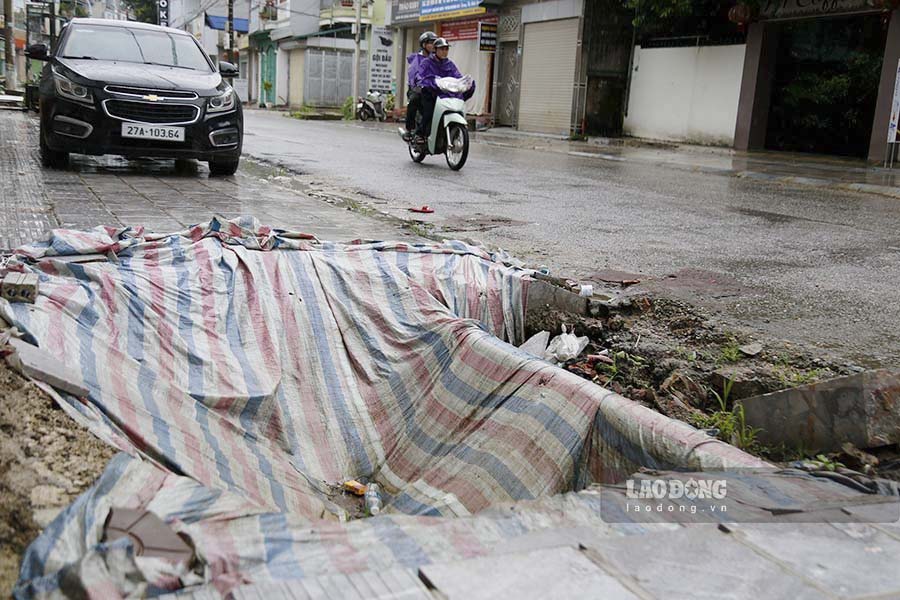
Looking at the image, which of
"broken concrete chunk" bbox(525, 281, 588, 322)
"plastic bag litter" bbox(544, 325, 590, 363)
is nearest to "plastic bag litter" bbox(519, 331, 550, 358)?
"plastic bag litter" bbox(544, 325, 590, 363)

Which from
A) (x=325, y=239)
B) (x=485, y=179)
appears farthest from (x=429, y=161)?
(x=325, y=239)

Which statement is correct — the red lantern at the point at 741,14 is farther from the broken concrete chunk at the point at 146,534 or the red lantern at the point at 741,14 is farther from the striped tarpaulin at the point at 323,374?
the broken concrete chunk at the point at 146,534

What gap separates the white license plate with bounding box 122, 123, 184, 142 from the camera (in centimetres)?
771

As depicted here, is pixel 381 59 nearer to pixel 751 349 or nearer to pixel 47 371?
pixel 751 349

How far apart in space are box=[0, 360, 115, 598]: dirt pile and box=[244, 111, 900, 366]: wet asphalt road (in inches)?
106

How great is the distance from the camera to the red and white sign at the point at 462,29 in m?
26.6

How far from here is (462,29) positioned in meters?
27.6

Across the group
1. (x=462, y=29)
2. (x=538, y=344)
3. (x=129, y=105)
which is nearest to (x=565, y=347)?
(x=538, y=344)

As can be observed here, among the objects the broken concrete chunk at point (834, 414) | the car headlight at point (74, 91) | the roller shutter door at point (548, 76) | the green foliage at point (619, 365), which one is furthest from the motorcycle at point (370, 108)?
the broken concrete chunk at point (834, 414)

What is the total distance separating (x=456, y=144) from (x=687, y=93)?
965 cm

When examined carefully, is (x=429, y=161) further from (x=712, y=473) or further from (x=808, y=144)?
(x=712, y=473)

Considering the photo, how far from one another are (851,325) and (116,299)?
3.20 metres

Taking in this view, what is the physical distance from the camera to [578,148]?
18031 mm

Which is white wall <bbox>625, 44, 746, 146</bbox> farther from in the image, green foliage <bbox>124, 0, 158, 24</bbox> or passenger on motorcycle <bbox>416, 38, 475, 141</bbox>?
green foliage <bbox>124, 0, 158, 24</bbox>
